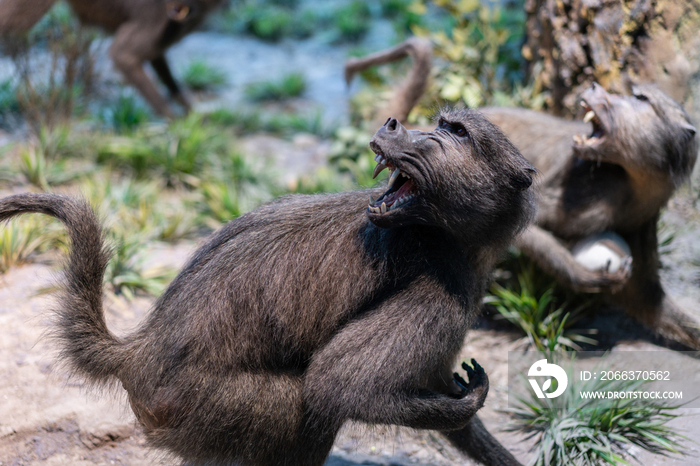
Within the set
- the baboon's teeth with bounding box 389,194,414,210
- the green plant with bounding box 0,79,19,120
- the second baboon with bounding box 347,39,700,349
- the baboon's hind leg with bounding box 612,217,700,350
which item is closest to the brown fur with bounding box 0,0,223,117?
the green plant with bounding box 0,79,19,120

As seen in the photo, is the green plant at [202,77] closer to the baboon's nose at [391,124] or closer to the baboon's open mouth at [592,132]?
the baboon's open mouth at [592,132]

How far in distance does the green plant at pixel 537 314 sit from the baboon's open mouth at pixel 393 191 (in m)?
2.19

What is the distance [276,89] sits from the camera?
8656 millimetres

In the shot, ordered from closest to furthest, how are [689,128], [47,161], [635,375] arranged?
1. [689,128]
2. [635,375]
3. [47,161]

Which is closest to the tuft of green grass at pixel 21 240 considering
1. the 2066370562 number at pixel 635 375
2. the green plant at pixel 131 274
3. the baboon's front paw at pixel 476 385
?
the green plant at pixel 131 274

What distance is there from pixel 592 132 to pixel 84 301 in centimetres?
308

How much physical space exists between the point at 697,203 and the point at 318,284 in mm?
4054

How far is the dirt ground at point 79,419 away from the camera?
2840 millimetres

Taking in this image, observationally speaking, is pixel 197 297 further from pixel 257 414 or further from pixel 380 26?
pixel 380 26

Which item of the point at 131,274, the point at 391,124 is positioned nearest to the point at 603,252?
the point at 391,124

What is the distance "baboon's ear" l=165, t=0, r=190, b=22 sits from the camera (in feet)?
22.6

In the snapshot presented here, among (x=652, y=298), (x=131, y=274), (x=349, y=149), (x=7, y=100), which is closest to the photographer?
(x=652, y=298)

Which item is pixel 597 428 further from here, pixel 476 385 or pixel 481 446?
pixel 476 385

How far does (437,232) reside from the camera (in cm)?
241
